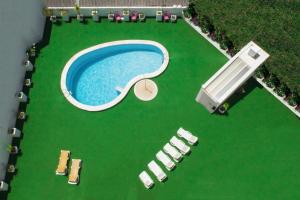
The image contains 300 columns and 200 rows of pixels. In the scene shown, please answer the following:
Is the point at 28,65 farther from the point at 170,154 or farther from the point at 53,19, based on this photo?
the point at 170,154

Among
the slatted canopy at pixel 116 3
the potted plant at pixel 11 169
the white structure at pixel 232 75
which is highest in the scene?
the slatted canopy at pixel 116 3

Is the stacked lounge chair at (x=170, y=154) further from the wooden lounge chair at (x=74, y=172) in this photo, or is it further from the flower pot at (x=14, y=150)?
the flower pot at (x=14, y=150)

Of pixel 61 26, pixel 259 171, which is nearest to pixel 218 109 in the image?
pixel 259 171

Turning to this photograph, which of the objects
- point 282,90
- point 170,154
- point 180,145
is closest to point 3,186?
point 170,154

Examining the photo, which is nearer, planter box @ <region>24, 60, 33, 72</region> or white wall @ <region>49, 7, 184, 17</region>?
planter box @ <region>24, 60, 33, 72</region>

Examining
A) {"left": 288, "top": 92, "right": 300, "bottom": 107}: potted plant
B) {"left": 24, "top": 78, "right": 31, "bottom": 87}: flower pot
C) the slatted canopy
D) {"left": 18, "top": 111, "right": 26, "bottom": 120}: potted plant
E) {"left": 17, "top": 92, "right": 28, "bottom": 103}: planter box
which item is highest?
the slatted canopy

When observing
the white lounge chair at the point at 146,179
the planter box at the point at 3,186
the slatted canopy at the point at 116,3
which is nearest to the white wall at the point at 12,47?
the planter box at the point at 3,186

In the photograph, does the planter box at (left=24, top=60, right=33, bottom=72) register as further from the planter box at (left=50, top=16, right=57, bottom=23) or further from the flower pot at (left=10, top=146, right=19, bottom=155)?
the flower pot at (left=10, top=146, right=19, bottom=155)

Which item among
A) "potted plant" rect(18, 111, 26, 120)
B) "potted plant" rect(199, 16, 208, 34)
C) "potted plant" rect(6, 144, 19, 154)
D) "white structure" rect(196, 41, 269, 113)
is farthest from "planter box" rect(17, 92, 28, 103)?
"potted plant" rect(199, 16, 208, 34)
